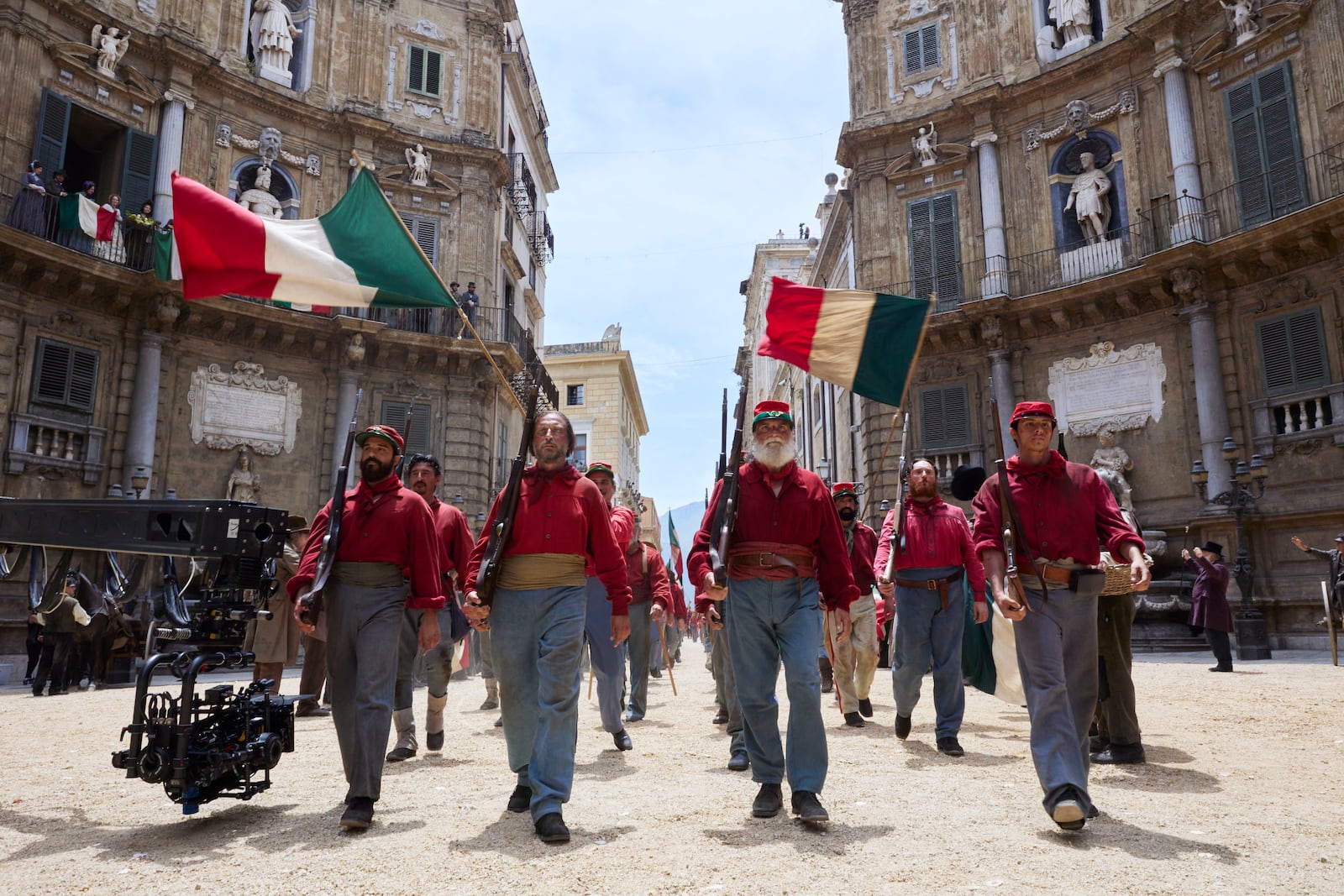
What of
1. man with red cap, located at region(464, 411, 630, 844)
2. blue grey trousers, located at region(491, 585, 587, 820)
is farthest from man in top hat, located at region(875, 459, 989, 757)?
blue grey trousers, located at region(491, 585, 587, 820)

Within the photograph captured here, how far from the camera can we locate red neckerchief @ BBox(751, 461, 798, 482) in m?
4.66

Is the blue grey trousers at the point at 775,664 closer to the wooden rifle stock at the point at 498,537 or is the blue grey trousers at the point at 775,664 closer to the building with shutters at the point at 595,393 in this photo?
the wooden rifle stock at the point at 498,537

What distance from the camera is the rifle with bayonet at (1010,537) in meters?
4.16

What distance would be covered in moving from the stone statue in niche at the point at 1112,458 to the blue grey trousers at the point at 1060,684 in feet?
48.0

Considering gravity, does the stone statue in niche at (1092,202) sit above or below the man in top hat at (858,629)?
above

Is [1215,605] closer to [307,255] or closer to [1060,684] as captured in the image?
[1060,684]

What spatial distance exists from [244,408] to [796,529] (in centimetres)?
1740

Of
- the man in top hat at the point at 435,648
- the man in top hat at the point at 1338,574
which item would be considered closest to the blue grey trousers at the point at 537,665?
the man in top hat at the point at 435,648

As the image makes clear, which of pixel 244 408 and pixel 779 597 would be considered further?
pixel 244 408

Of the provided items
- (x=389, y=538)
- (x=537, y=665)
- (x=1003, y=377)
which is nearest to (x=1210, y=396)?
(x=1003, y=377)

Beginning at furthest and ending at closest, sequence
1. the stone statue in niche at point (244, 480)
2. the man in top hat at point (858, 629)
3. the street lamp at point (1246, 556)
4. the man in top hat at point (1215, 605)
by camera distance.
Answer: the stone statue in niche at point (244, 480), the street lamp at point (1246, 556), the man in top hat at point (1215, 605), the man in top hat at point (858, 629)

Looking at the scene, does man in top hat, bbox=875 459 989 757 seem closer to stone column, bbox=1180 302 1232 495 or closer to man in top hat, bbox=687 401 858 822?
man in top hat, bbox=687 401 858 822

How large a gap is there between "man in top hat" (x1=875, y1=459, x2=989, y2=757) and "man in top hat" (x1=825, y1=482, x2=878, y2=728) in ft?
2.35

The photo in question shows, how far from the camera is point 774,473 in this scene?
468 cm
